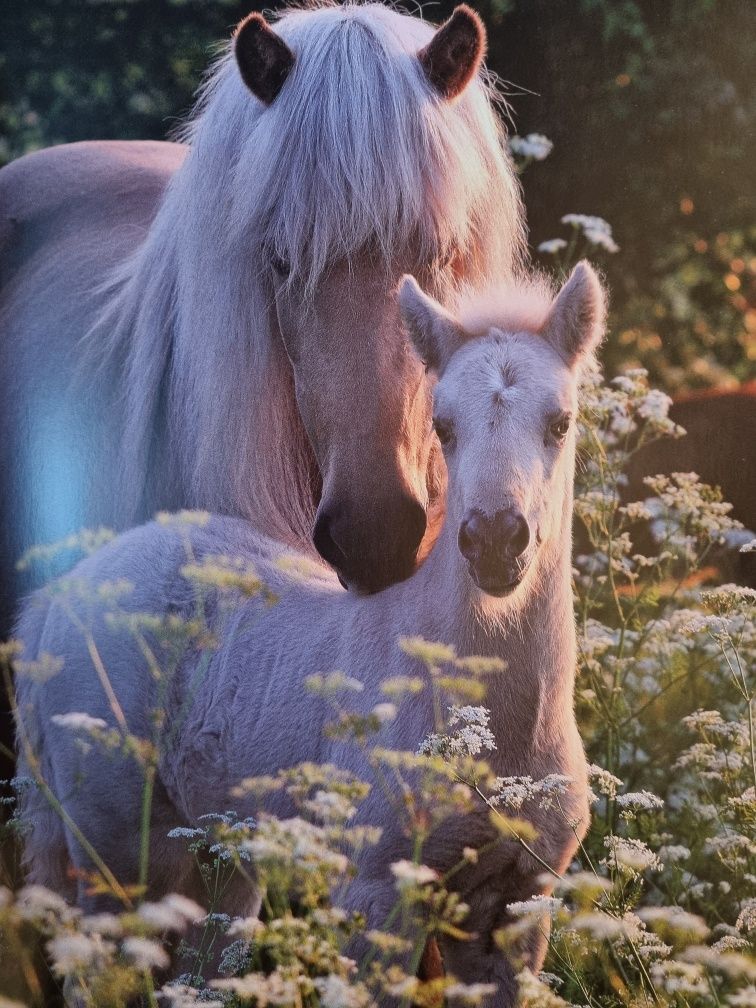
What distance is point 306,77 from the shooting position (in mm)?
2555

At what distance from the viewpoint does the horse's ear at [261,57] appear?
8.10ft

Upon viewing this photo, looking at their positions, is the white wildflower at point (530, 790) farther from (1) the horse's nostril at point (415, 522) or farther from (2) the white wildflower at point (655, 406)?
(2) the white wildflower at point (655, 406)

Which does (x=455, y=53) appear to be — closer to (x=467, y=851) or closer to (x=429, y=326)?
(x=429, y=326)

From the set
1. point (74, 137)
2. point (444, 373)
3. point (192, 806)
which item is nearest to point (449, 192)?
point (444, 373)

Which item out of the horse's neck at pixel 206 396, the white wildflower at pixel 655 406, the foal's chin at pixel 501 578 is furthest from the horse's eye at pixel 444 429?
the white wildflower at pixel 655 406

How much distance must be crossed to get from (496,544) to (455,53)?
4.10 ft

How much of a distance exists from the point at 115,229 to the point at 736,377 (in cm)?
225

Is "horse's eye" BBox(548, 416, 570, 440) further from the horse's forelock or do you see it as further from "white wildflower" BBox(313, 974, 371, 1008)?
"white wildflower" BBox(313, 974, 371, 1008)

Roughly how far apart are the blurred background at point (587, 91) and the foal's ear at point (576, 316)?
1.44 meters

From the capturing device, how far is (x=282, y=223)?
8.29 feet

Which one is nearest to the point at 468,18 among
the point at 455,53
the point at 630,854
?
the point at 455,53

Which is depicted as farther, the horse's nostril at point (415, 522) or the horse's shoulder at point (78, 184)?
the horse's shoulder at point (78, 184)

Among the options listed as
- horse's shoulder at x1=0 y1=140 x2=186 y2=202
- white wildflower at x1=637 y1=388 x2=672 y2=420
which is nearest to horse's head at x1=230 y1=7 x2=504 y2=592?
white wildflower at x1=637 y1=388 x2=672 y2=420

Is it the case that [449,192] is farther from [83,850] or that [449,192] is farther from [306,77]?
[83,850]
